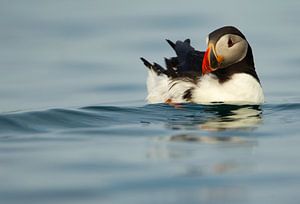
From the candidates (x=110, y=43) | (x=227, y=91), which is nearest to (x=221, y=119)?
(x=227, y=91)

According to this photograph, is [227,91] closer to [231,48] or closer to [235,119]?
[231,48]

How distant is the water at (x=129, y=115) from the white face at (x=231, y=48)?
2.15 feet

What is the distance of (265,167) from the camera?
26.1ft

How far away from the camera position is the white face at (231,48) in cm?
1135

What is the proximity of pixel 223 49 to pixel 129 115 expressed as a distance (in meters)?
1.46

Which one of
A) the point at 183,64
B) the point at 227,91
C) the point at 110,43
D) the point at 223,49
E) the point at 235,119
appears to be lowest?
the point at 235,119

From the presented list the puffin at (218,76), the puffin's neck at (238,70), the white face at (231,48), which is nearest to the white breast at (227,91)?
the puffin at (218,76)

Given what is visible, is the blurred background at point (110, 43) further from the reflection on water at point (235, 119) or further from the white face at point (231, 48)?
the reflection on water at point (235, 119)

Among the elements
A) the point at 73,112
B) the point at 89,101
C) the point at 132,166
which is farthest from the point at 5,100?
the point at 132,166

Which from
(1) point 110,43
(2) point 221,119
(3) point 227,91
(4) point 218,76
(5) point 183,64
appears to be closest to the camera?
(2) point 221,119

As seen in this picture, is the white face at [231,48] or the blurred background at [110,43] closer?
the white face at [231,48]

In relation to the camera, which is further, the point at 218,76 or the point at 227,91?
the point at 218,76

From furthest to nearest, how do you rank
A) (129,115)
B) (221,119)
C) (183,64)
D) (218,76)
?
(183,64)
(218,76)
(129,115)
(221,119)

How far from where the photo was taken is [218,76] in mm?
11344
